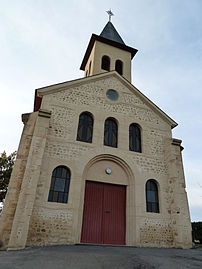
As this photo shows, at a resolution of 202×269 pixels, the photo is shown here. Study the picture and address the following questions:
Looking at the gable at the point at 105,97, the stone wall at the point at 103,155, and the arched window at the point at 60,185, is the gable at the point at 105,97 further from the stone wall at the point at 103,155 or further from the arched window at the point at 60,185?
the arched window at the point at 60,185

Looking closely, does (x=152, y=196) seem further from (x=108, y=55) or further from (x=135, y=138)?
(x=108, y=55)

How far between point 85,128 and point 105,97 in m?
2.36

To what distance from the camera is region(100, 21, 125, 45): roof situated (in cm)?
1938

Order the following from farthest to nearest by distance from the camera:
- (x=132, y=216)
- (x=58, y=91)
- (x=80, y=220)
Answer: (x=58, y=91) → (x=132, y=216) → (x=80, y=220)

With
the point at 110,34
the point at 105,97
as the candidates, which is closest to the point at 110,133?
the point at 105,97

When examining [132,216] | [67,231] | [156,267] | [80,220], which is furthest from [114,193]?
[156,267]

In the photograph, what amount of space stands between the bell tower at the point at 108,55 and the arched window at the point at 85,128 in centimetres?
638

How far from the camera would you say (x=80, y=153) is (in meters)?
10.2

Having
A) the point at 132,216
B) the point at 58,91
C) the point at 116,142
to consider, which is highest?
the point at 58,91

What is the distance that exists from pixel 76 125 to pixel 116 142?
2313 mm

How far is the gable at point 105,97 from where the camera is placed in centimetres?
1123

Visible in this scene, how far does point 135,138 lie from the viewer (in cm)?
1202

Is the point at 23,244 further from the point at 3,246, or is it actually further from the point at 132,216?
the point at 132,216

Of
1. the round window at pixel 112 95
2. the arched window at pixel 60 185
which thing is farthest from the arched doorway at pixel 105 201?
the round window at pixel 112 95
